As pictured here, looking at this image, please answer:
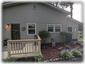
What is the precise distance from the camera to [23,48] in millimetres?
7152

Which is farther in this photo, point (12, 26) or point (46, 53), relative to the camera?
point (12, 26)

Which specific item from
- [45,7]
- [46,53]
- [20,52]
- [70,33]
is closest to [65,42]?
[70,33]

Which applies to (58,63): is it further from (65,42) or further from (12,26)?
(12,26)

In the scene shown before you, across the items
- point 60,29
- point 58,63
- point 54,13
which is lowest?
point 58,63

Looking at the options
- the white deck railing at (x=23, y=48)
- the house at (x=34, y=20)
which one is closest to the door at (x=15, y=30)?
the house at (x=34, y=20)

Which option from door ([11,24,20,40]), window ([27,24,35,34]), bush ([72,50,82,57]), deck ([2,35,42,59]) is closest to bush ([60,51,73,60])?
bush ([72,50,82,57])

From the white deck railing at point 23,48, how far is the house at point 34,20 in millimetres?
1525

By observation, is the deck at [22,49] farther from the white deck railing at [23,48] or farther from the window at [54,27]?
the window at [54,27]

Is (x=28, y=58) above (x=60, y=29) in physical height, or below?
below

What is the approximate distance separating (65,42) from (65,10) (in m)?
1.64

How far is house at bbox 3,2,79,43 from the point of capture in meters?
8.76

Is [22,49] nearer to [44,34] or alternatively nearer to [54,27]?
[44,34]

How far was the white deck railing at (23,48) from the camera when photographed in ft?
23.0

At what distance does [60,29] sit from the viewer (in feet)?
29.7
